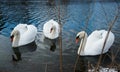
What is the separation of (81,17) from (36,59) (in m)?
7.39

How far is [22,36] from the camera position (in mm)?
10258

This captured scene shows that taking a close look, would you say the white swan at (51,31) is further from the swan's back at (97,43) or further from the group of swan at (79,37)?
the swan's back at (97,43)

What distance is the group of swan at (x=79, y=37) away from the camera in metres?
8.96

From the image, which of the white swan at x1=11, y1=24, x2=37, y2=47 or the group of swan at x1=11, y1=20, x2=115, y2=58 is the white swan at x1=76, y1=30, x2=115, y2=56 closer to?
the group of swan at x1=11, y1=20, x2=115, y2=58

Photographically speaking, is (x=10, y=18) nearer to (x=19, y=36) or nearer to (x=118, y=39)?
(x=19, y=36)

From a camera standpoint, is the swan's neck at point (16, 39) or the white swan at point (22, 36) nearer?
the swan's neck at point (16, 39)

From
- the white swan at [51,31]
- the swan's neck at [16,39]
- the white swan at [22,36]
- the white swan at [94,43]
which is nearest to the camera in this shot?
the white swan at [94,43]

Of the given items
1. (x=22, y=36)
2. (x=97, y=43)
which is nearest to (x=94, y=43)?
(x=97, y=43)

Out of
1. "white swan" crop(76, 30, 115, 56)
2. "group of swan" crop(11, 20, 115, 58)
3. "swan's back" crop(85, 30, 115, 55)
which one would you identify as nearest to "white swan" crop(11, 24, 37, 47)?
"group of swan" crop(11, 20, 115, 58)

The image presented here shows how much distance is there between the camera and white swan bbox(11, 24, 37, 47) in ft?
31.9

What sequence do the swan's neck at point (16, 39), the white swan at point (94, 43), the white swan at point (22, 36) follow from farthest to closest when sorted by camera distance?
the white swan at point (22, 36) → the swan's neck at point (16, 39) → the white swan at point (94, 43)

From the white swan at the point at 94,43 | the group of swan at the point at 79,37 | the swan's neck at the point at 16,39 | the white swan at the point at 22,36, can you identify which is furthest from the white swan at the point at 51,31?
the white swan at the point at 94,43

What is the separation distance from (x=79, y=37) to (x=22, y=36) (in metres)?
2.45

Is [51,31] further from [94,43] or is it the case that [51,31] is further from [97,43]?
[97,43]
